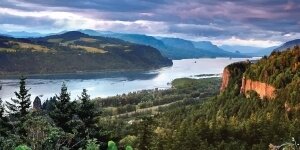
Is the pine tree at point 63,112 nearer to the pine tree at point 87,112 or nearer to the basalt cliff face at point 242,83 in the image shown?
the pine tree at point 87,112

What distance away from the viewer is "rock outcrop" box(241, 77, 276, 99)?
79.1 meters

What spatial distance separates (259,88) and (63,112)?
64224mm

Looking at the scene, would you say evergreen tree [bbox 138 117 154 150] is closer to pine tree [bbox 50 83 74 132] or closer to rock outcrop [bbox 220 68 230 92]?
pine tree [bbox 50 83 74 132]

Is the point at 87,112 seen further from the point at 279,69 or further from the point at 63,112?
the point at 279,69

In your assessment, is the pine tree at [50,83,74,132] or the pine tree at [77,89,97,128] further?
the pine tree at [77,89,97,128]

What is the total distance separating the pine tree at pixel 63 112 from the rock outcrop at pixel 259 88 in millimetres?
58545

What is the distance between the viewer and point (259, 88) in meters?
83.6

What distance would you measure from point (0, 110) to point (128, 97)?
16602 centimetres

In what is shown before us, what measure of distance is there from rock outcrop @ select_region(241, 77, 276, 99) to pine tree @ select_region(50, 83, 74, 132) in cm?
5855

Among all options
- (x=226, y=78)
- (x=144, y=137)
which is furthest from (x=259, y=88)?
(x=144, y=137)

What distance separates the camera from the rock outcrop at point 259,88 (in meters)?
79.1

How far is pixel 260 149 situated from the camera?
139 feet

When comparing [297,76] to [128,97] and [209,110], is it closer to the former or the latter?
[209,110]

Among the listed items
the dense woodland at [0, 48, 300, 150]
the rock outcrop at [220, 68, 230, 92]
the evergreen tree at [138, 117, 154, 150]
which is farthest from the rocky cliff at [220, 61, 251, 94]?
the evergreen tree at [138, 117, 154, 150]
